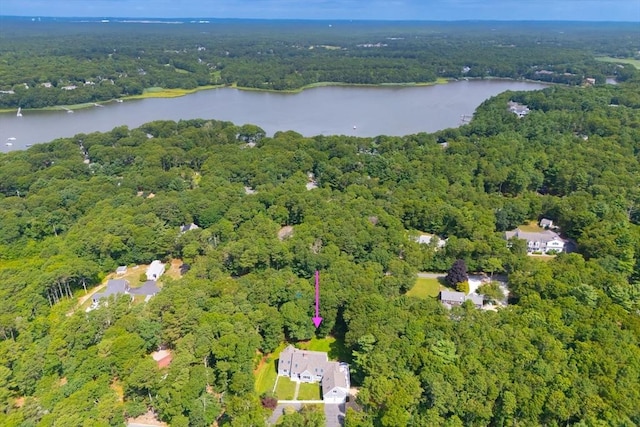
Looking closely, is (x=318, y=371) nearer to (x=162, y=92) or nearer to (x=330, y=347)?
(x=330, y=347)

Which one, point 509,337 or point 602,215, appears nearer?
point 509,337

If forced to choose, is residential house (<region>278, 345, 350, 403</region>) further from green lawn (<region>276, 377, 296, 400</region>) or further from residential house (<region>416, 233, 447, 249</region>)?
residential house (<region>416, 233, 447, 249</region>)

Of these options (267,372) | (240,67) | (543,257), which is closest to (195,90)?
(240,67)

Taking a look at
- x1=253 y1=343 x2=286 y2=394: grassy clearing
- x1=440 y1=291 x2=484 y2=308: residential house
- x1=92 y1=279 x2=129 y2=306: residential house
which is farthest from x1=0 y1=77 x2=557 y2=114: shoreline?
x1=440 y1=291 x2=484 y2=308: residential house

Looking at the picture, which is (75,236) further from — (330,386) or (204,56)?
(204,56)

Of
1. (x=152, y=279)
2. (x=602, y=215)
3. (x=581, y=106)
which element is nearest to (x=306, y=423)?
(x=152, y=279)
